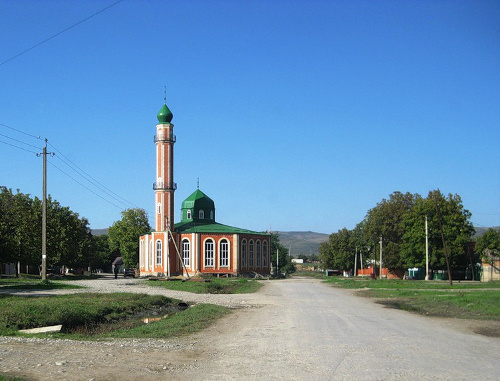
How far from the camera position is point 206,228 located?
255 ft

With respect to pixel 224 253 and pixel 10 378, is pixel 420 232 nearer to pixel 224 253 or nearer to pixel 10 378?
pixel 224 253

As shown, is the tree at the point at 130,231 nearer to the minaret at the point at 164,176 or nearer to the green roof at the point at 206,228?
the green roof at the point at 206,228

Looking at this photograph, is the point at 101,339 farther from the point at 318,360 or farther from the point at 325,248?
the point at 325,248

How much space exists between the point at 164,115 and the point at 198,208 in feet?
52.0

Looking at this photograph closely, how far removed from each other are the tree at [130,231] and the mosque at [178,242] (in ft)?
41.1

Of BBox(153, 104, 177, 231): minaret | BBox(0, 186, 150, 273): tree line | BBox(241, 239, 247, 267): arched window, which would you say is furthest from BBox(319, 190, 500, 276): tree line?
BBox(0, 186, 150, 273): tree line

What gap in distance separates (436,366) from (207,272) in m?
63.8

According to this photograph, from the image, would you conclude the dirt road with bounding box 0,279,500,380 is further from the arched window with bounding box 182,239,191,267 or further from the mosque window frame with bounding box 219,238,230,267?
the mosque window frame with bounding box 219,238,230,267

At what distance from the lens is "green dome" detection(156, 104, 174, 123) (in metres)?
74.7

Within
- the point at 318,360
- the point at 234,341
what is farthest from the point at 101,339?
the point at 318,360

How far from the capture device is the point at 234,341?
1536 cm

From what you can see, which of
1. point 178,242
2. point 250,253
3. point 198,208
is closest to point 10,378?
point 178,242

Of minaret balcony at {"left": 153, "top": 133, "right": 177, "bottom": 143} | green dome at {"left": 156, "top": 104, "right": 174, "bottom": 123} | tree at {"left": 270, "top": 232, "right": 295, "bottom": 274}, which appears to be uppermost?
green dome at {"left": 156, "top": 104, "right": 174, "bottom": 123}

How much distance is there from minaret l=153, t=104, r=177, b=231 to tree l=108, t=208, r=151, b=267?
18.8 metres
